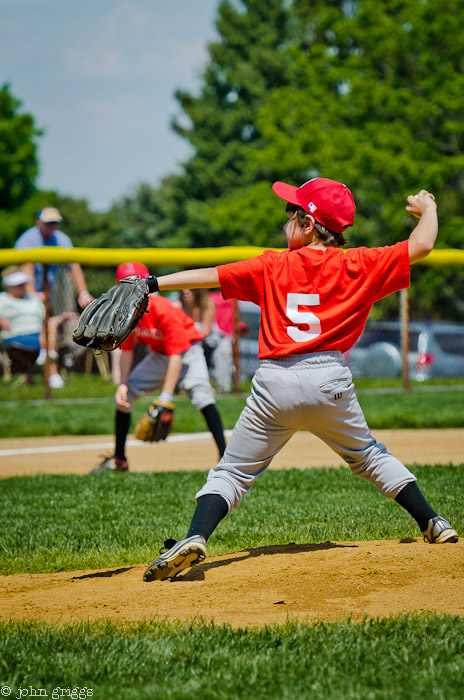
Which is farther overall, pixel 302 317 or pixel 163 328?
pixel 163 328

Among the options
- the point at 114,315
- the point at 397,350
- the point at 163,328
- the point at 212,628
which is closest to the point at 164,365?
the point at 163,328

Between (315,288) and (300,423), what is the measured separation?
1.89ft

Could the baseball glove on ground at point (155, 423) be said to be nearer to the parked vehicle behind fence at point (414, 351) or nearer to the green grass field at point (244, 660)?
the green grass field at point (244, 660)

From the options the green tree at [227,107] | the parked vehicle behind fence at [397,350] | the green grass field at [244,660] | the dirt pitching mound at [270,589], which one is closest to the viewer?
the green grass field at [244,660]

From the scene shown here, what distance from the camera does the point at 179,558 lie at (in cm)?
349

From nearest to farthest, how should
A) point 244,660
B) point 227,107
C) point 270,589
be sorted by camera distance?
point 244,660, point 270,589, point 227,107

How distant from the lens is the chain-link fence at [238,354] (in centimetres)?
1272

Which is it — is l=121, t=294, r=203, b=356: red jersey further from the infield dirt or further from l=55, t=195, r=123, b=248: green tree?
l=55, t=195, r=123, b=248: green tree

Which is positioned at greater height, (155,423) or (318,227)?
(318,227)

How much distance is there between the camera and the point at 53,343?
12633 mm

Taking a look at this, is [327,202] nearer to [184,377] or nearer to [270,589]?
[270,589]

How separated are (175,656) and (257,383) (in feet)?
4.32

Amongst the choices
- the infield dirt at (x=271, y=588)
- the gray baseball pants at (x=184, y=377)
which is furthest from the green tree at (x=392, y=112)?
the infield dirt at (x=271, y=588)

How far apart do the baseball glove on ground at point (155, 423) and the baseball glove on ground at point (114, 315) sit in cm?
239
